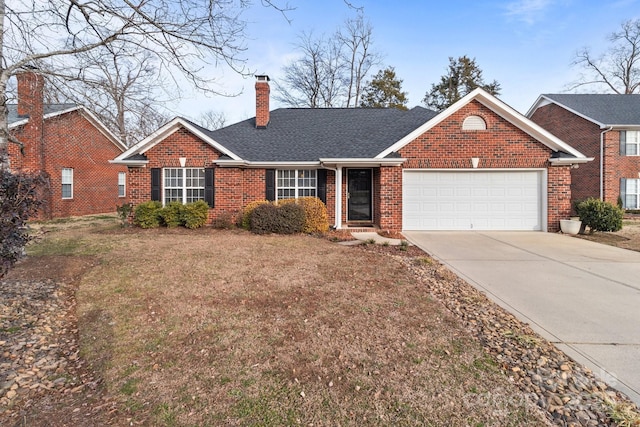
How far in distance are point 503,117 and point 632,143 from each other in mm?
13294

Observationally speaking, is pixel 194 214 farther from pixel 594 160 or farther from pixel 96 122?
pixel 594 160

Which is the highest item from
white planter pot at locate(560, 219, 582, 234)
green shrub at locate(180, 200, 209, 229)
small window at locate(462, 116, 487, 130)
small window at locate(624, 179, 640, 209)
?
small window at locate(462, 116, 487, 130)

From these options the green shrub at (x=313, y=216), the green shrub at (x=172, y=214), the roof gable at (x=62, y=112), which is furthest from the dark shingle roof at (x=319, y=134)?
the roof gable at (x=62, y=112)

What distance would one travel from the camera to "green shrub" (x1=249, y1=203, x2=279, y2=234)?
1075 centimetres

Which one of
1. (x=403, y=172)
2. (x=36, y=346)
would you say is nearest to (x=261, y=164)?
(x=403, y=172)

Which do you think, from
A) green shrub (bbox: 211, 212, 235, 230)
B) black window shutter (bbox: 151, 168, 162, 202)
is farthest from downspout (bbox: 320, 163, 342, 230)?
black window shutter (bbox: 151, 168, 162, 202)

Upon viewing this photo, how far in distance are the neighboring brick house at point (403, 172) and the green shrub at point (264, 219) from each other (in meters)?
1.80

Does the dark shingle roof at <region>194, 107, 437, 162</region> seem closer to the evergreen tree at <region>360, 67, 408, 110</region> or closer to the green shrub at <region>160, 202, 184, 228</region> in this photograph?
the green shrub at <region>160, 202, 184, 228</region>

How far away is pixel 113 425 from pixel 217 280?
347 centimetres

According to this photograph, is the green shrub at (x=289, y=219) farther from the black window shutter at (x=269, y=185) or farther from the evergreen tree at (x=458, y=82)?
the evergreen tree at (x=458, y=82)

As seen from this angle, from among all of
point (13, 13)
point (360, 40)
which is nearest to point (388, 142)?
point (13, 13)

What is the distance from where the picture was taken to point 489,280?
6.00 m

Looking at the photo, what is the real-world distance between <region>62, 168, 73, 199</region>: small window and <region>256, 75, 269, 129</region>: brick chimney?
10.5 m

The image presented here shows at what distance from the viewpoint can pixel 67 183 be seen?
56.0ft
